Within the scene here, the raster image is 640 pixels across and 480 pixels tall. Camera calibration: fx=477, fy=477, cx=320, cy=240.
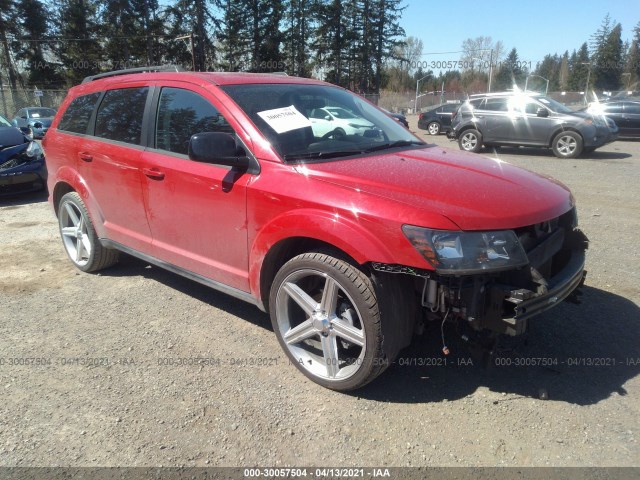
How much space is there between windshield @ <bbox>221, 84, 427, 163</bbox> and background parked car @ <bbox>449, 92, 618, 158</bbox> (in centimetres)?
1078

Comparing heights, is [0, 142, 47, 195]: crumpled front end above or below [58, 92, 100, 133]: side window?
below

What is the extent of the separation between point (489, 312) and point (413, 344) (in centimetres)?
103

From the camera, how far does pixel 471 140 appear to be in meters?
14.6

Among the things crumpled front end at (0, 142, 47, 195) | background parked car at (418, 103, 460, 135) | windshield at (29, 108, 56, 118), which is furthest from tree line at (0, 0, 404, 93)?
crumpled front end at (0, 142, 47, 195)

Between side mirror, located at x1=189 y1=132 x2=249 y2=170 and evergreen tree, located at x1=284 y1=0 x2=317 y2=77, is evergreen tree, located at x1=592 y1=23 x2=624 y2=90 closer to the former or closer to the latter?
evergreen tree, located at x1=284 y1=0 x2=317 y2=77

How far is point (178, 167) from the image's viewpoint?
133 inches

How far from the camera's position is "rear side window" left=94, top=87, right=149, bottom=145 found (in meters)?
3.85

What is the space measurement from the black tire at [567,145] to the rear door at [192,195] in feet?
39.7

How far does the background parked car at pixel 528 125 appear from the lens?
12.7 meters

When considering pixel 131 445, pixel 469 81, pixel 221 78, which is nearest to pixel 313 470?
pixel 131 445

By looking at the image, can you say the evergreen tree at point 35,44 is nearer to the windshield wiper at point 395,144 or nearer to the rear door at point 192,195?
the rear door at point 192,195

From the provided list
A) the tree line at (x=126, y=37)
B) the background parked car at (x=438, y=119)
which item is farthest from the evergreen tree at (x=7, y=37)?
the background parked car at (x=438, y=119)

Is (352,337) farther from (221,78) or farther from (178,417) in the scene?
(221,78)

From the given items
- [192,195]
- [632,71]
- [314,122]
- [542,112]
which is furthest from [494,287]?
[632,71]
